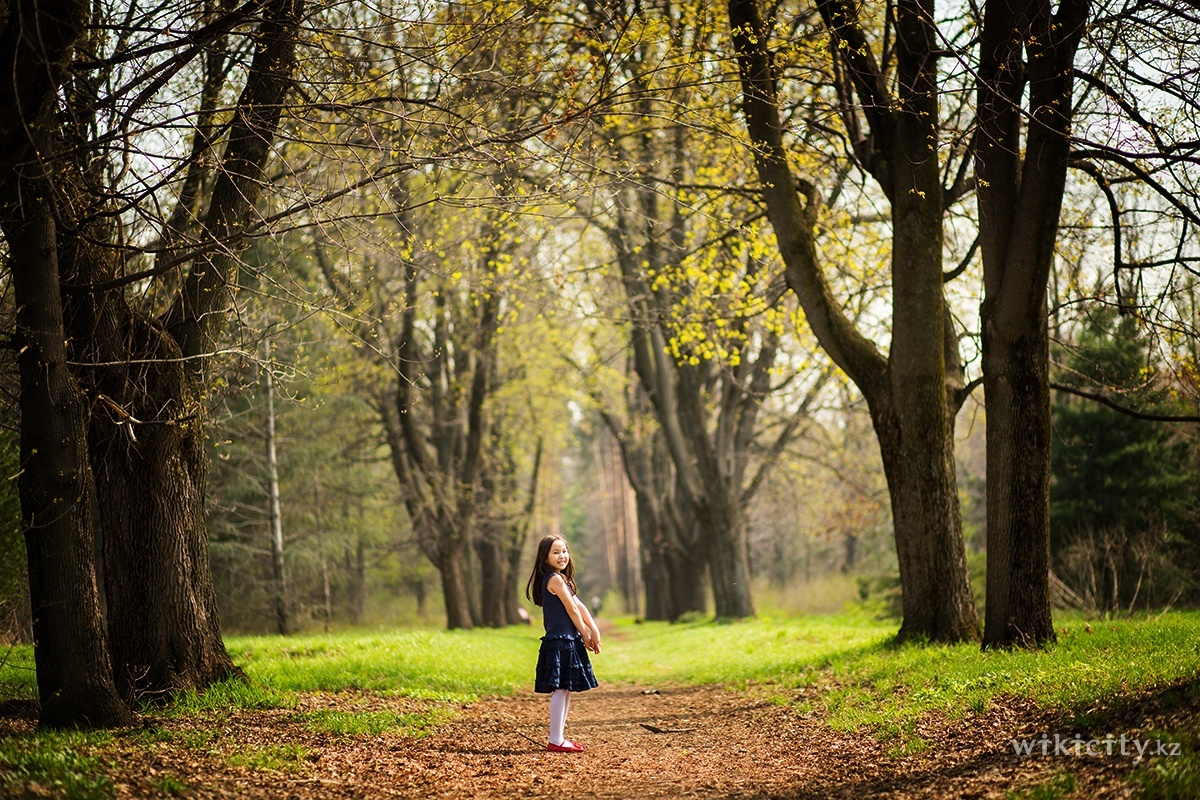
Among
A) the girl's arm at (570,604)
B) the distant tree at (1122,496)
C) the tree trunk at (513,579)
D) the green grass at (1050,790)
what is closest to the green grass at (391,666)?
the girl's arm at (570,604)

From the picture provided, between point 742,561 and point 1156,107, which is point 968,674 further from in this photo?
point 742,561

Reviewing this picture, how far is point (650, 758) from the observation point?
7.58 meters

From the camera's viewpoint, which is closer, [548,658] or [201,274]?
[548,658]

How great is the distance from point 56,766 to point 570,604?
3.66 m

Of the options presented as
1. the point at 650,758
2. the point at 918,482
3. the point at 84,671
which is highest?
the point at 918,482

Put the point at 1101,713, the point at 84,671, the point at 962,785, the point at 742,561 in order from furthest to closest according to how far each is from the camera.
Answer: the point at 742,561 → the point at 84,671 → the point at 1101,713 → the point at 962,785

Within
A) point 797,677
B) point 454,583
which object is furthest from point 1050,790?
point 454,583

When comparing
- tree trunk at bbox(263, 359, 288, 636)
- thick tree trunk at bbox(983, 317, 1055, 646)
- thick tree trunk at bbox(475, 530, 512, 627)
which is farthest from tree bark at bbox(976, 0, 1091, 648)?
thick tree trunk at bbox(475, 530, 512, 627)

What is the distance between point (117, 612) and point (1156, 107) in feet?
34.5

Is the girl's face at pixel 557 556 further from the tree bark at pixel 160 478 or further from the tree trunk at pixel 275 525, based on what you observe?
the tree trunk at pixel 275 525

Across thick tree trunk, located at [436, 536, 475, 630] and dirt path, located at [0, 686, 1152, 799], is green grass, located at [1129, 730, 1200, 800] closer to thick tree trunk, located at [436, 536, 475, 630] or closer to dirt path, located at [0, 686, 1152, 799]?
dirt path, located at [0, 686, 1152, 799]

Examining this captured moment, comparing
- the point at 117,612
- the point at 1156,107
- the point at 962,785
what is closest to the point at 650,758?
the point at 962,785

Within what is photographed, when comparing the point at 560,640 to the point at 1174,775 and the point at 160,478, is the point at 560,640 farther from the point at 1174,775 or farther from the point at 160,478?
the point at 1174,775

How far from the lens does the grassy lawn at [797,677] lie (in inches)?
244
